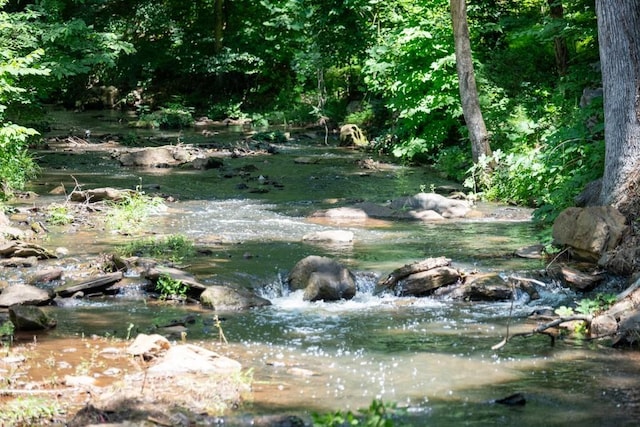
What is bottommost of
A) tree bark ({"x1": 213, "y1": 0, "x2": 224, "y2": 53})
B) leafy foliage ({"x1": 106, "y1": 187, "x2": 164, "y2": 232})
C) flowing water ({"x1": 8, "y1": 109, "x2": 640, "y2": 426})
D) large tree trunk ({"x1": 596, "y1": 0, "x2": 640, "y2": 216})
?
flowing water ({"x1": 8, "y1": 109, "x2": 640, "y2": 426})

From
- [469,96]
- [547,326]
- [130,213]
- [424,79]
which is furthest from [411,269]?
[424,79]

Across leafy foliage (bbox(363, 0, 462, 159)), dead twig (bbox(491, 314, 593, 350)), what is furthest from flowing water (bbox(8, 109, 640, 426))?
leafy foliage (bbox(363, 0, 462, 159))

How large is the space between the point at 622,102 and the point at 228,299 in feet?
18.4

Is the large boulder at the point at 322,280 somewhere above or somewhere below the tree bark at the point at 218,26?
below

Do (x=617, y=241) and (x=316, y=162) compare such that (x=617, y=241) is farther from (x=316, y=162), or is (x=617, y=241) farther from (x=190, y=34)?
(x=190, y=34)

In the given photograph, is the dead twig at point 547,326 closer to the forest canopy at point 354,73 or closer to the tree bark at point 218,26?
the forest canopy at point 354,73

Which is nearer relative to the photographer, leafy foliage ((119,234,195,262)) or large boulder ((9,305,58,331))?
large boulder ((9,305,58,331))

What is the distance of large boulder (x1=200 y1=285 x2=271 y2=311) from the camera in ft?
31.1

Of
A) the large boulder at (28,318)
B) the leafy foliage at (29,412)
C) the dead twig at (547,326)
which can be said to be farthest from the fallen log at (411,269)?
the leafy foliage at (29,412)

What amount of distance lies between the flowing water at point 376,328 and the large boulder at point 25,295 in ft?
0.76

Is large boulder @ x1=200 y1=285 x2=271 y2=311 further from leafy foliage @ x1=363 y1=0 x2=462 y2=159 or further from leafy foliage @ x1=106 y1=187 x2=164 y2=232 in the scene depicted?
leafy foliage @ x1=363 y1=0 x2=462 y2=159

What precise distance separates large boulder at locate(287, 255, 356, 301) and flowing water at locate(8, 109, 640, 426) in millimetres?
154

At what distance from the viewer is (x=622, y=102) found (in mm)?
11203

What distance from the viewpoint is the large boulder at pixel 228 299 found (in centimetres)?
948
